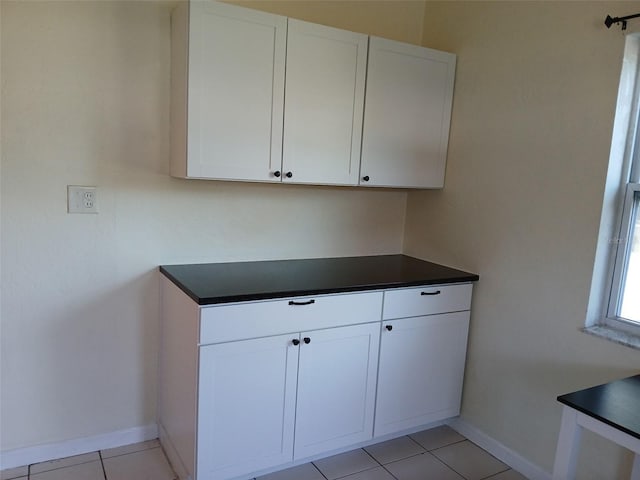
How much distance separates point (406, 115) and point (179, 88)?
3.70 feet

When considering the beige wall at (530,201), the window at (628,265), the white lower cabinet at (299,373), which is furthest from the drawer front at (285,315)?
the window at (628,265)

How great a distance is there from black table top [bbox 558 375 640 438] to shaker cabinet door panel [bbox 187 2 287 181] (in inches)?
57.3

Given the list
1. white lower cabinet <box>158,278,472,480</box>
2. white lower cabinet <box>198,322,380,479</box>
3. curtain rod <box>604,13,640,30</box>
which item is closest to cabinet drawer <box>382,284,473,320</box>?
white lower cabinet <box>158,278,472,480</box>

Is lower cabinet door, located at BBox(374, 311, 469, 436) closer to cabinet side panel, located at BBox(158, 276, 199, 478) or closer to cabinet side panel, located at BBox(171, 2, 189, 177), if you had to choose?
Answer: cabinet side panel, located at BBox(158, 276, 199, 478)

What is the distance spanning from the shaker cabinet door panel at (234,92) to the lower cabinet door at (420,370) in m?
1.00

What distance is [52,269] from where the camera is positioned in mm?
2082

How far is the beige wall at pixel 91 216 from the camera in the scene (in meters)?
1.97

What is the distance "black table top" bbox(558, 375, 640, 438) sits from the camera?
4.60ft

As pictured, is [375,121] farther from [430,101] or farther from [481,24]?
[481,24]

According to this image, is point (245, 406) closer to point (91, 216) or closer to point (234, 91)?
point (91, 216)

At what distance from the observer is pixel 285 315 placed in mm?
1995

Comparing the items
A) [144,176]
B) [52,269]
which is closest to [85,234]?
[52,269]

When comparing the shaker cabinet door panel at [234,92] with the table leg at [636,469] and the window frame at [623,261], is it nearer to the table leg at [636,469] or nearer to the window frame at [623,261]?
the window frame at [623,261]

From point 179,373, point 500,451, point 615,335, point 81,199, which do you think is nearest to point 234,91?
point 81,199
